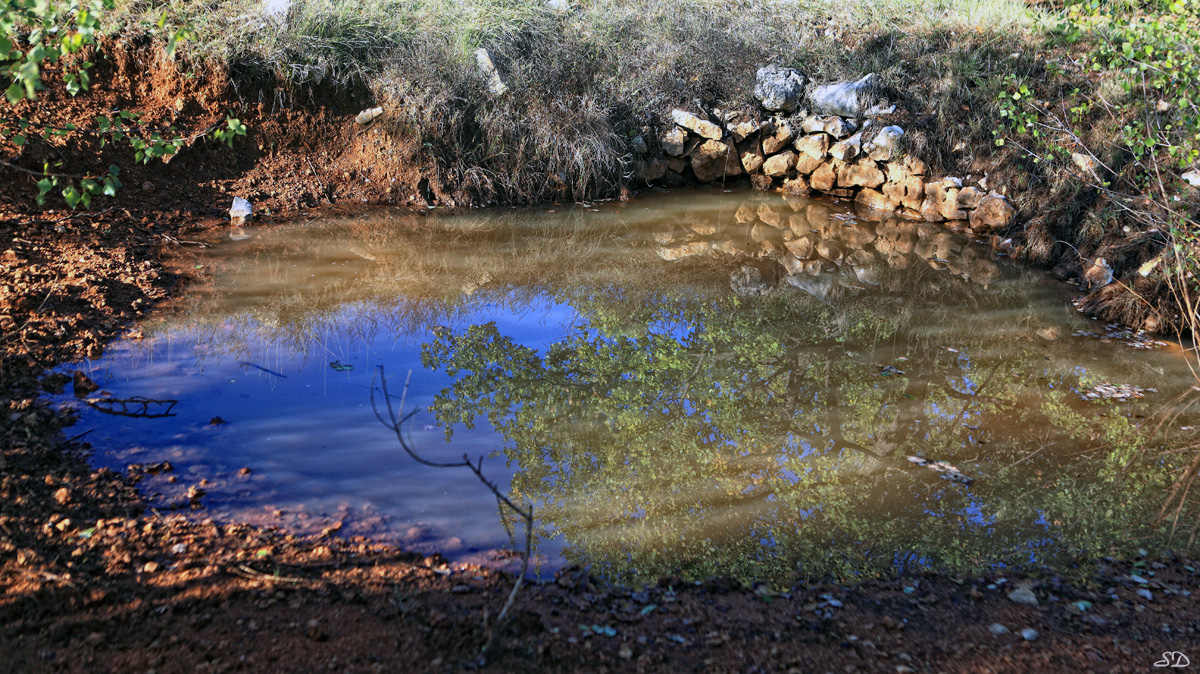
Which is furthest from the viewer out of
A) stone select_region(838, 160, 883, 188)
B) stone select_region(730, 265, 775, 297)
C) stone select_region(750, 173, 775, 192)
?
stone select_region(750, 173, 775, 192)

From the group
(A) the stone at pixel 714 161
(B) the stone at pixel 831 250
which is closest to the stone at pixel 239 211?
(A) the stone at pixel 714 161

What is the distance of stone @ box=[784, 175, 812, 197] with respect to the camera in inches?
471

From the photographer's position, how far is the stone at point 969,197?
10320 mm

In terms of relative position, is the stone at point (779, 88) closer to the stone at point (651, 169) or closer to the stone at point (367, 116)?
the stone at point (651, 169)

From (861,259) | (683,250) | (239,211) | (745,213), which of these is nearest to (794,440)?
(683,250)

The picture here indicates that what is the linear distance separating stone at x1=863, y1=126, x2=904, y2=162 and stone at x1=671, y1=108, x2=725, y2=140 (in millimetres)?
2374

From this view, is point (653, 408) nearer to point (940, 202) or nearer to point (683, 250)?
point (683, 250)

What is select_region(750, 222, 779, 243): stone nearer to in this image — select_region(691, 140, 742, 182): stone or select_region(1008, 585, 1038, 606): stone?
select_region(691, 140, 742, 182): stone

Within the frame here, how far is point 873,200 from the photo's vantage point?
11.4 meters

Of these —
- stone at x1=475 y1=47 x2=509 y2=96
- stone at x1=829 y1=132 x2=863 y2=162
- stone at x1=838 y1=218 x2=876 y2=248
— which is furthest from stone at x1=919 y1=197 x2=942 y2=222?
stone at x1=475 y1=47 x2=509 y2=96

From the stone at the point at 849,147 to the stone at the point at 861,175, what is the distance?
0.48ft

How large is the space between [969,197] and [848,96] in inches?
98.9

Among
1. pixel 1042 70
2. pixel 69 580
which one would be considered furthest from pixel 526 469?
pixel 1042 70

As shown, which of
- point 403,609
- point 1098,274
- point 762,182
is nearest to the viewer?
point 403,609
